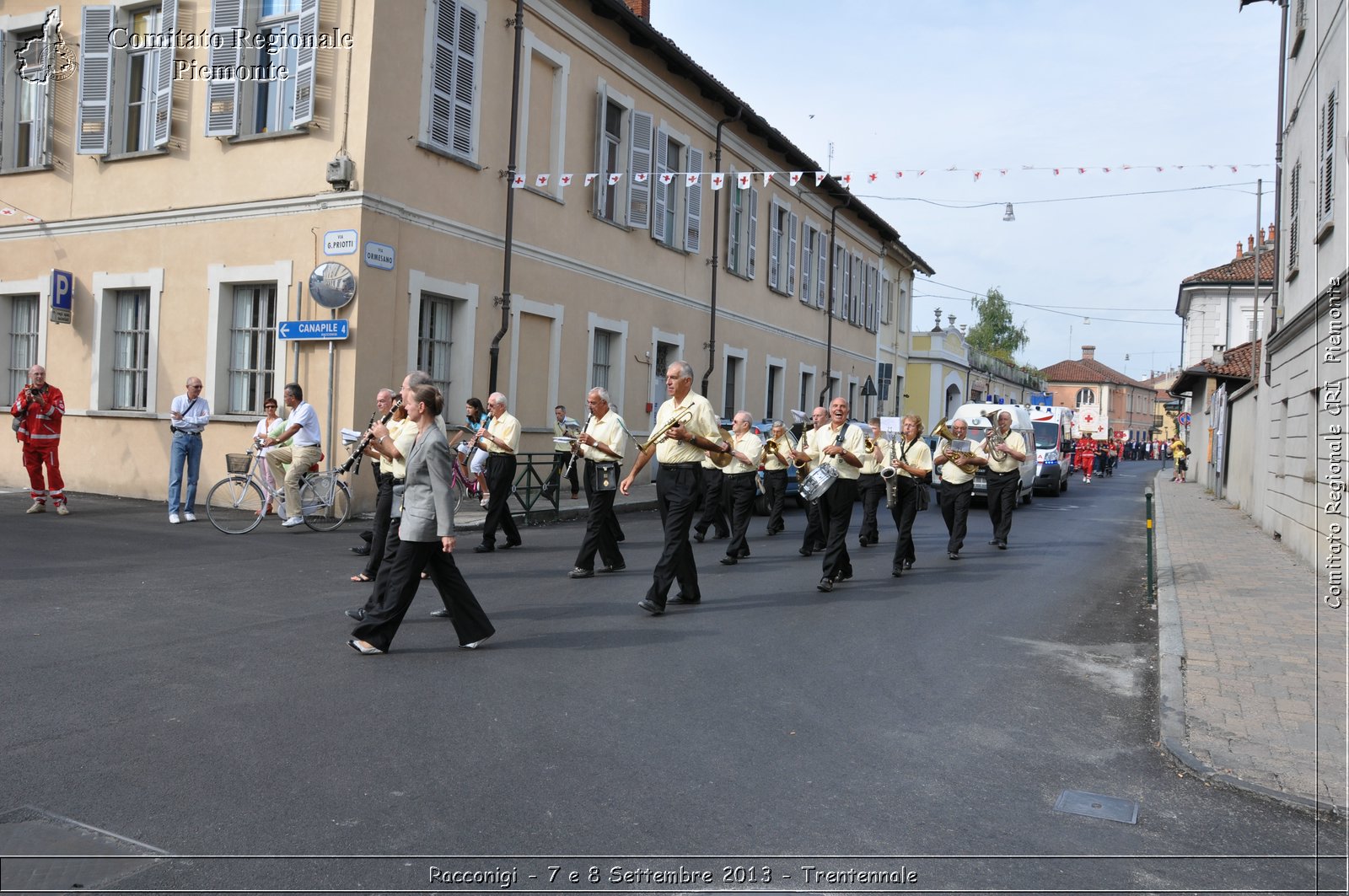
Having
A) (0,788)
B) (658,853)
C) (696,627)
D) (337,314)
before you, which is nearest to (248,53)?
(337,314)

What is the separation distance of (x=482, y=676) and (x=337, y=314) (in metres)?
9.39

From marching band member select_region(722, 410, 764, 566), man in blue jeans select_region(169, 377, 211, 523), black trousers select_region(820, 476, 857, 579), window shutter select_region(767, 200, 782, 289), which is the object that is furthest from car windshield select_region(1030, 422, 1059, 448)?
man in blue jeans select_region(169, 377, 211, 523)

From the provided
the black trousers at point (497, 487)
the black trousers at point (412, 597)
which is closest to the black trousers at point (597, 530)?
the black trousers at point (497, 487)

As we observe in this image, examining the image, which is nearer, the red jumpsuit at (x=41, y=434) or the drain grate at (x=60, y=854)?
the drain grate at (x=60, y=854)

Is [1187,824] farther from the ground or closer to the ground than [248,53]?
closer to the ground

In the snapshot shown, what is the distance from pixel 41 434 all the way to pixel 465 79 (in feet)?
25.7

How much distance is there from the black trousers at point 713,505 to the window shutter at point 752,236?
1364cm

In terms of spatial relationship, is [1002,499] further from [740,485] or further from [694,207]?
[694,207]

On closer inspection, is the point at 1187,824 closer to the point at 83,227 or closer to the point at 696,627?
the point at 696,627

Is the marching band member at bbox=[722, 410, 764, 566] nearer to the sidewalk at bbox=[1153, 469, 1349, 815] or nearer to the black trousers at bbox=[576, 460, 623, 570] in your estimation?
the black trousers at bbox=[576, 460, 623, 570]

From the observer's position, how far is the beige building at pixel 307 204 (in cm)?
1468

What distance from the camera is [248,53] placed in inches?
604

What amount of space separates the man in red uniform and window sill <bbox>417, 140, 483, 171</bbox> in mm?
5881

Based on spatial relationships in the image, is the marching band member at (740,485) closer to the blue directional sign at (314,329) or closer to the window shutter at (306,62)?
the blue directional sign at (314,329)
